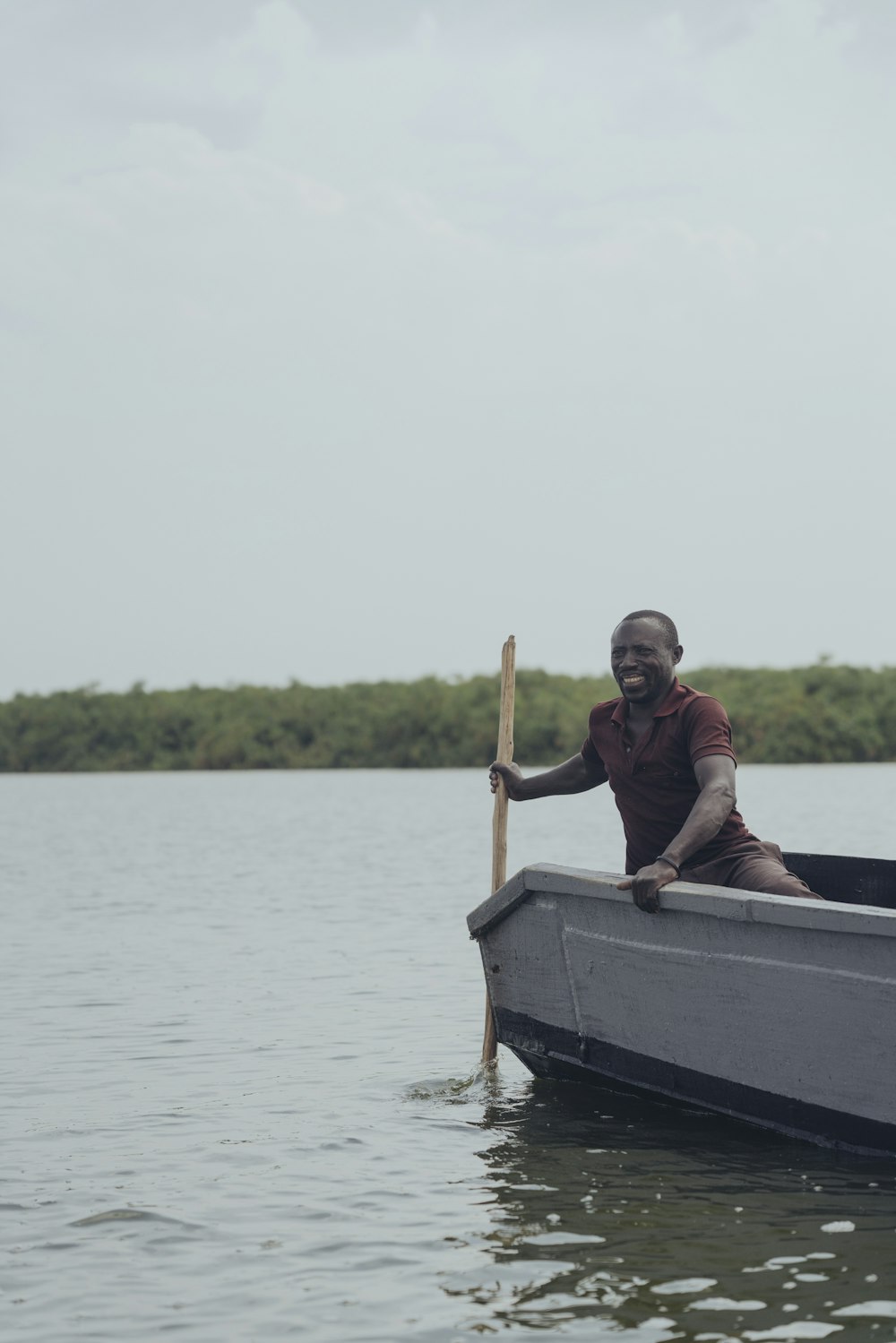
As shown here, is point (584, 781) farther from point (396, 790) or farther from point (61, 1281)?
point (396, 790)

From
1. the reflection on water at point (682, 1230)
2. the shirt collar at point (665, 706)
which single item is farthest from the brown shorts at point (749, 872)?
the reflection on water at point (682, 1230)

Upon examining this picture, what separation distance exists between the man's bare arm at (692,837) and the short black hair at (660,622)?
0.66 metres

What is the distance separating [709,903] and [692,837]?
29 cm

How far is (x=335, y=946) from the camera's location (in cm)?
1338

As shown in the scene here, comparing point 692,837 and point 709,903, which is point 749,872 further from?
point 709,903

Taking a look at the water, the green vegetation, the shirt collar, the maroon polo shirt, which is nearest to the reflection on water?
the water

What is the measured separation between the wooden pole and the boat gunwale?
0.40 meters

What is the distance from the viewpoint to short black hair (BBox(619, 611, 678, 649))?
6582 millimetres

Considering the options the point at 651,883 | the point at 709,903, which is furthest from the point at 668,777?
the point at 709,903

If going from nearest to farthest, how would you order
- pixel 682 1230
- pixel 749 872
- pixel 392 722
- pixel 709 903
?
pixel 682 1230
pixel 709 903
pixel 749 872
pixel 392 722

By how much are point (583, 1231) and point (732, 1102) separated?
114 centimetres

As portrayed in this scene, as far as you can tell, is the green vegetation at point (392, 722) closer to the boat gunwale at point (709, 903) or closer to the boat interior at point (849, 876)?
the boat interior at point (849, 876)

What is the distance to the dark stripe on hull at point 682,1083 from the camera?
19.0 ft

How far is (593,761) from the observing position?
7.12m
